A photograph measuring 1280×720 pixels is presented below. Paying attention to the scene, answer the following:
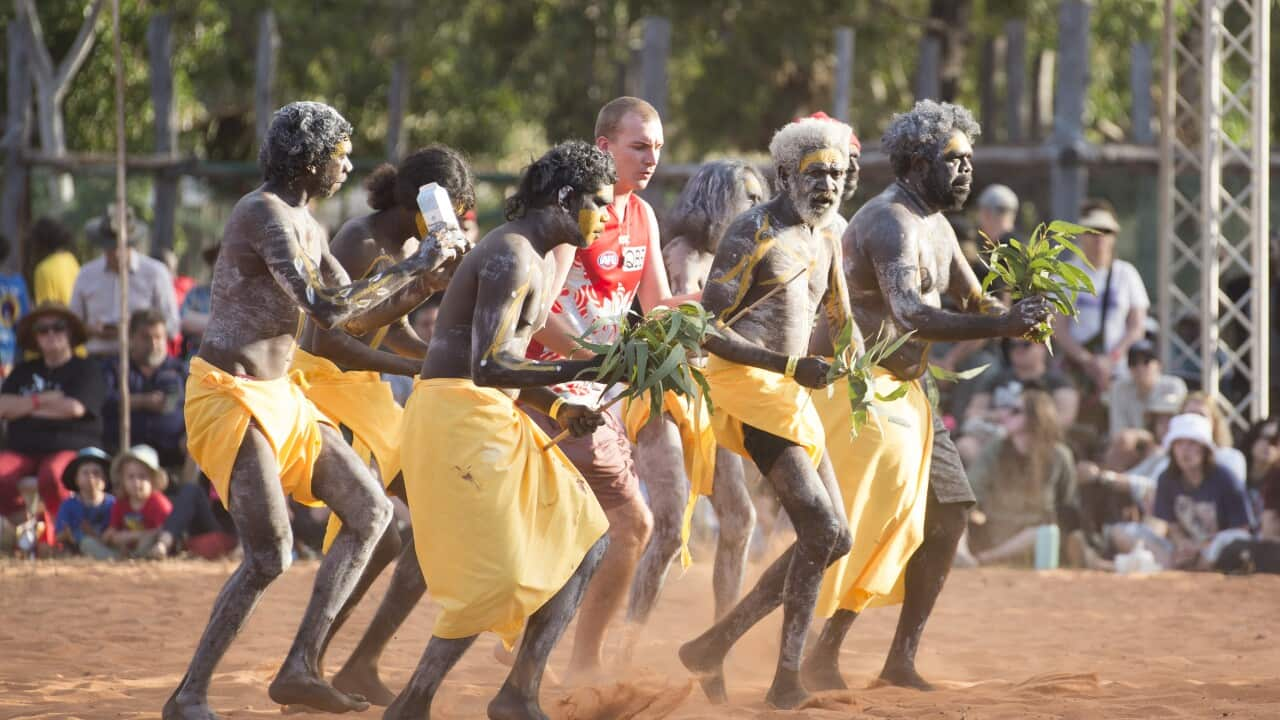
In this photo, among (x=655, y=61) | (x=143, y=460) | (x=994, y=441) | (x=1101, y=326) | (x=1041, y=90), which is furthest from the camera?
(x=1041, y=90)

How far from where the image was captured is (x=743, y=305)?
6.27 metres

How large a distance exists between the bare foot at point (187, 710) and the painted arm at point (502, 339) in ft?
4.58

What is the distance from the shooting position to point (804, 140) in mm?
6266

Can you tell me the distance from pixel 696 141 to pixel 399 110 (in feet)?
29.1

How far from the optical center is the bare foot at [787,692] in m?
6.24

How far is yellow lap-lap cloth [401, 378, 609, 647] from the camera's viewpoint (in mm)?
5297

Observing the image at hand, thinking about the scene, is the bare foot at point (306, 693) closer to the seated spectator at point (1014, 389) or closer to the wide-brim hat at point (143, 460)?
the wide-brim hat at point (143, 460)

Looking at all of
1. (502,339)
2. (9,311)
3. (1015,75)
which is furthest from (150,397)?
(1015,75)

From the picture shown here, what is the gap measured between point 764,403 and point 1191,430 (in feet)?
18.1

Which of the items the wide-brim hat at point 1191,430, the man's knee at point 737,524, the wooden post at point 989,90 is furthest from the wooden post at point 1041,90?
the man's knee at point 737,524

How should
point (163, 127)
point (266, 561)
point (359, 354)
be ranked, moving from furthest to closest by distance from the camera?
point (163, 127)
point (359, 354)
point (266, 561)

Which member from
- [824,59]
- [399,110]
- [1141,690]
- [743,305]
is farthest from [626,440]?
[824,59]

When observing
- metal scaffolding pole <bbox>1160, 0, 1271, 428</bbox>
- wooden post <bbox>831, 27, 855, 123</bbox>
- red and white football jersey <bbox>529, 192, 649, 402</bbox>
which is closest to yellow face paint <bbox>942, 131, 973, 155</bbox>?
red and white football jersey <bbox>529, 192, 649, 402</bbox>

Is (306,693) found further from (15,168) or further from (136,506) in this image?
(15,168)
